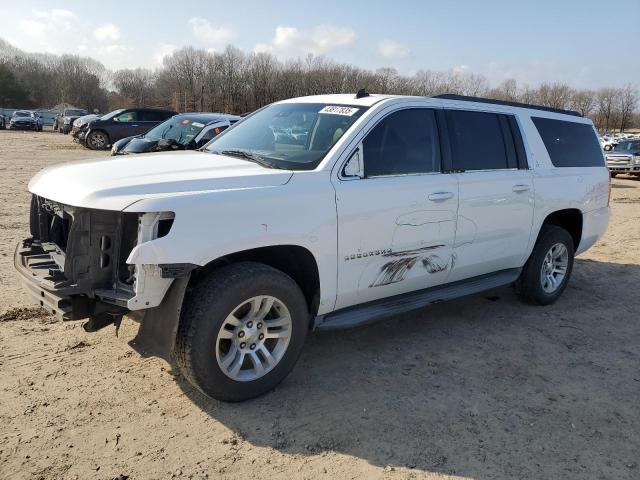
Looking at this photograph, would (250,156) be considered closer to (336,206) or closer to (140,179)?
(336,206)

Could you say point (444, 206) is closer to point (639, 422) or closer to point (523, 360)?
point (523, 360)

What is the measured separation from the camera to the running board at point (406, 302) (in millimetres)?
3883

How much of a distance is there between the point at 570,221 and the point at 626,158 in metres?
19.3

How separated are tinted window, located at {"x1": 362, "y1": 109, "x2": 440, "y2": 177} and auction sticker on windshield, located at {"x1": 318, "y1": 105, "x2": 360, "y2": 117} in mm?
262

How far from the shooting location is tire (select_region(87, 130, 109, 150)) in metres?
22.4

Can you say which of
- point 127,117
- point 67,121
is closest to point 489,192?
point 127,117

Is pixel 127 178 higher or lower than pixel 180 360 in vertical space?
higher

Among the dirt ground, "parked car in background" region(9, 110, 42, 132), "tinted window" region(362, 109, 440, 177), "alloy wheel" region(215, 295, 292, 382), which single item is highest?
"parked car in background" region(9, 110, 42, 132)

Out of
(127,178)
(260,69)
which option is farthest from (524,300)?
(260,69)

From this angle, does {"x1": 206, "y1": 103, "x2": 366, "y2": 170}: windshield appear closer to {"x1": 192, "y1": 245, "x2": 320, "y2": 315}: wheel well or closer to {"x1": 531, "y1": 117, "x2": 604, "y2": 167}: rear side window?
{"x1": 192, "y1": 245, "x2": 320, "y2": 315}: wheel well

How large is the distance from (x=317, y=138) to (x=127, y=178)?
1422 mm

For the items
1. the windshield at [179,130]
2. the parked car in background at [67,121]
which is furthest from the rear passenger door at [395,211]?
the parked car in background at [67,121]

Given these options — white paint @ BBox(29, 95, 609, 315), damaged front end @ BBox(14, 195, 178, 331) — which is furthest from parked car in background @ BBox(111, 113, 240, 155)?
damaged front end @ BBox(14, 195, 178, 331)

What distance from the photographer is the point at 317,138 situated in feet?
13.3
